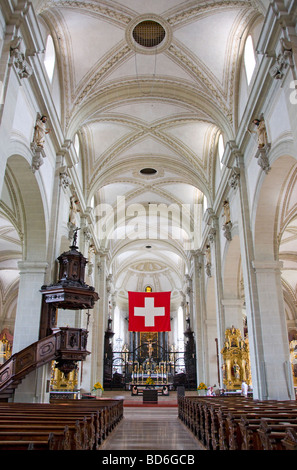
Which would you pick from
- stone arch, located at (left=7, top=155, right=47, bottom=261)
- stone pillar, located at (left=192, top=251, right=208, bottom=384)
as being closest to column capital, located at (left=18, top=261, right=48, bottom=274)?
stone arch, located at (left=7, top=155, right=47, bottom=261)

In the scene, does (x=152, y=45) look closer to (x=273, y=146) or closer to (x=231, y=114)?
(x=231, y=114)

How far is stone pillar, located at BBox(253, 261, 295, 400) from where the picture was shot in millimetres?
9516

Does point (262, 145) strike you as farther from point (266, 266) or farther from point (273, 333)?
point (273, 333)

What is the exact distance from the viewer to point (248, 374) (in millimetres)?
13289

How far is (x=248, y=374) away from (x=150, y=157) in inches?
388

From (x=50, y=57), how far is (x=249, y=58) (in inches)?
226

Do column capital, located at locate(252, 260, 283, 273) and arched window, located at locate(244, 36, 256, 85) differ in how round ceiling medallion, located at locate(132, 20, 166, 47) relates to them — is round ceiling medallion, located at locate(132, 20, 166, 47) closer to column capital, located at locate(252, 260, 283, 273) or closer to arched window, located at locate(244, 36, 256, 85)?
arched window, located at locate(244, 36, 256, 85)

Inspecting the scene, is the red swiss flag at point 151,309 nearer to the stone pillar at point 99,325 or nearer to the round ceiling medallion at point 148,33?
the stone pillar at point 99,325

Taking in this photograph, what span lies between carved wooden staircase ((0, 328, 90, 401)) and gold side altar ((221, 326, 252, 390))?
576cm

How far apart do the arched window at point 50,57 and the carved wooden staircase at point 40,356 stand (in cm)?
722

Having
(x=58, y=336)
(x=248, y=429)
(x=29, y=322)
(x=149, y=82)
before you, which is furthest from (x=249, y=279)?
(x=149, y=82)

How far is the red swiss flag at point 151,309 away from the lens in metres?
25.6

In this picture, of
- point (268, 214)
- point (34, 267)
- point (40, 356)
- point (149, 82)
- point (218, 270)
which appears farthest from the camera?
point (218, 270)

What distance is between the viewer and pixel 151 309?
2580 centimetres
